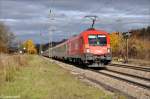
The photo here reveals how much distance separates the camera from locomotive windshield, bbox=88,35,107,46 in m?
35.6

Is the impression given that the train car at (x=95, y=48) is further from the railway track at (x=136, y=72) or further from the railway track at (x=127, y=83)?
the railway track at (x=127, y=83)

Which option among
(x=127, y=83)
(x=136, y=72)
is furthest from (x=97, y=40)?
(x=127, y=83)

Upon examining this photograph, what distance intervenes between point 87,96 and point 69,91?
145cm

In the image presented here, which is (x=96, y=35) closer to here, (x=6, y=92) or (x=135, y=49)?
A: (x=6, y=92)

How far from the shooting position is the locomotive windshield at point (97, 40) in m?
35.6

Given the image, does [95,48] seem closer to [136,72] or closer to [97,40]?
[97,40]

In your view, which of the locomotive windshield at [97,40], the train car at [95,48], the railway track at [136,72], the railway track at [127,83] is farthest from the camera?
the locomotive windshield at [97,40]

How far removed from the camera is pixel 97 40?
118 ft

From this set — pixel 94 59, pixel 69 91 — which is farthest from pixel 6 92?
pixel 94 59

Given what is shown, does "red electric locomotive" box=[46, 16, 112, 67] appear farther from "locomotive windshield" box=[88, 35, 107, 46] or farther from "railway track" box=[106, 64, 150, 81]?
"railway track" box=[106, 64, 150, 81]

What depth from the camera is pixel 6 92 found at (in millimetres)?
13773

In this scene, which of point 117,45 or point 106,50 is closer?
point 106,50

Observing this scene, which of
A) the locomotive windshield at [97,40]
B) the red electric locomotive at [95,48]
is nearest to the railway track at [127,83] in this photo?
the red electric locomotive at [95,48]

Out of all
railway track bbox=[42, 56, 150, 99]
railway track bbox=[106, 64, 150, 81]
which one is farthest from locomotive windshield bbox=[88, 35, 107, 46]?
railway track bbox=[42, 56, 150, 99]
